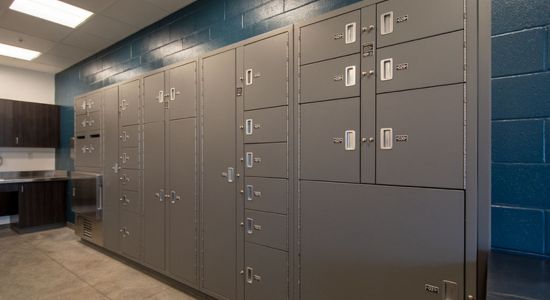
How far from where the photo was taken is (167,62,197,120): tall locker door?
2.64 metres

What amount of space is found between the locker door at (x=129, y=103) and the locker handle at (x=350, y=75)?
254cm

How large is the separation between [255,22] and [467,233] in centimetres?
215

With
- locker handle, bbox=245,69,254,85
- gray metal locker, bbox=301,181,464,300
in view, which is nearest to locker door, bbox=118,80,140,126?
Answer: locker handle, bbox=245,69,254,85

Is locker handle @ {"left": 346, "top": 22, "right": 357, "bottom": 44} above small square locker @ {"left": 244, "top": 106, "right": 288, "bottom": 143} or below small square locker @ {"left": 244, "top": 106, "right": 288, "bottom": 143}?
above

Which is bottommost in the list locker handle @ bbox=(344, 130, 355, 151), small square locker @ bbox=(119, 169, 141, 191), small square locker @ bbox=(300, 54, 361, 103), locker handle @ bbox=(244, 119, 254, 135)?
small square locker @ bbox=(119, 169, 141, 191)

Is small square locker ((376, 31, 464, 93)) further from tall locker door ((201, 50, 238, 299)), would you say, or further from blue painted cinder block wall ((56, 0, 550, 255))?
tall locker door ((201, 50, 238, 299))

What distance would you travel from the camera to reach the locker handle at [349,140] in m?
1.68

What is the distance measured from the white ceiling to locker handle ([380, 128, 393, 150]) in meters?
2.51

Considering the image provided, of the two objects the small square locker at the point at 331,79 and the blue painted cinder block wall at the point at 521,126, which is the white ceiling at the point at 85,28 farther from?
the blue painted cinder block wall at the point at 521,126

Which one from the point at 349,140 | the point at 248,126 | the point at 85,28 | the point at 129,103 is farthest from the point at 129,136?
the point at 349,140

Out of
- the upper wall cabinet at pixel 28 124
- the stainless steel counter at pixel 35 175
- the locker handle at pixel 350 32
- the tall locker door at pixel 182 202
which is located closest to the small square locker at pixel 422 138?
the locker handle at pixel 350 32

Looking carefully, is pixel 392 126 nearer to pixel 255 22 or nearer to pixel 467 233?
pixel 467 233

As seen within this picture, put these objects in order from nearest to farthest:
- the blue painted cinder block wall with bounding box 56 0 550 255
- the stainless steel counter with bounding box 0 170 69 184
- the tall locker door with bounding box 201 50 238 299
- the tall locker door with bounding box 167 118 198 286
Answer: the blue painted cinder block wall with bounding box 56 0 550 255 → the tall locker door with bounding box 201 50 238 299 → the tall locker door with bounding box 167 118 198 286 → the stainless steel counter with bounding box 0 170 69 184

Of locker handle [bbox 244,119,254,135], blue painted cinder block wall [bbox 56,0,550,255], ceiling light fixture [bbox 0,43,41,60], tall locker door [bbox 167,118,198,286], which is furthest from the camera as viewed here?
ceiling light fixture [bbox 0,43,41,60]
